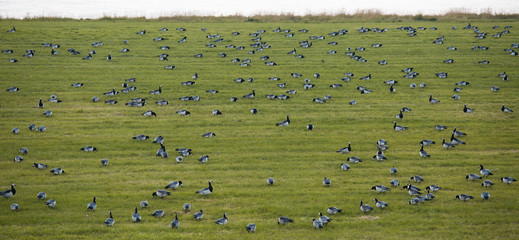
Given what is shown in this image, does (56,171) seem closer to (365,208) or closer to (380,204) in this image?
(365,208)

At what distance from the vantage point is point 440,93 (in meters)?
47.2

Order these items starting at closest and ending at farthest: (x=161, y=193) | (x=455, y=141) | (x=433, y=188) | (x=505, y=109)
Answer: (x=161, y=193), (x=433, y=188), (x=455, y=141), (x=505, y=109)

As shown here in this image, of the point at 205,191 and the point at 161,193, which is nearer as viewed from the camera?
the point at 161,193

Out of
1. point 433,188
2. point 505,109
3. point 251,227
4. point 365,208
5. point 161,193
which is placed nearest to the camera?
point 251,227

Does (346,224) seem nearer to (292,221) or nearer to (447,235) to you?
(292,221)

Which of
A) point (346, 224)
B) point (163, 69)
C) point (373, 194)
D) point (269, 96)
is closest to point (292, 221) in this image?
point (346, 224)

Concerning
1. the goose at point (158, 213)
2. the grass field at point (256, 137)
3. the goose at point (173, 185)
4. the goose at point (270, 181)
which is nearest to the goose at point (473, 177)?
the grass field at point (256, 137)

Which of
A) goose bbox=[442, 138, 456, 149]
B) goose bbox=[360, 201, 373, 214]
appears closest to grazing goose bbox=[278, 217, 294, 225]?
goose bbox=[360, 201, 373, 214]

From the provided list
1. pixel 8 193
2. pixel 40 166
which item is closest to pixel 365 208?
pixel 8 193

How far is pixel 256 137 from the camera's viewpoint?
3756 cm

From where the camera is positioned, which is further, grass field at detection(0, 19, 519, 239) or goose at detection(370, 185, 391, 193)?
goose at detection(370, 185, 391, 193)

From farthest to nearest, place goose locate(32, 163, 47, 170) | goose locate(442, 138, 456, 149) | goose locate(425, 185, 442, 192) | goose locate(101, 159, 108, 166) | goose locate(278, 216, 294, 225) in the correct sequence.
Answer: goose locate(442, 138, 456, 149)
goose locate(101, 159, 108, 166)
goose locate(32, 163, 47, 170)
goose locate(425, 185, 442, 192)
goose locate(278, 216, 294, 225)

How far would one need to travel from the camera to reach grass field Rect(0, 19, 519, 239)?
25281 mm

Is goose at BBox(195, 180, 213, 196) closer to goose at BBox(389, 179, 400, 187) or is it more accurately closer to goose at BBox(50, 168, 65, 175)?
goose at BBox(50, 168, 65, 175)
